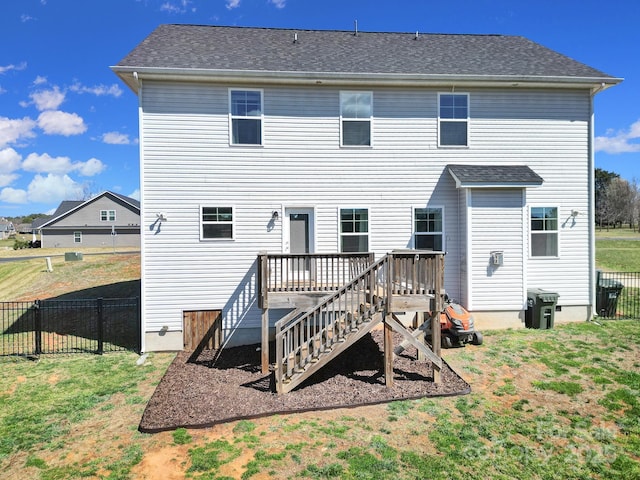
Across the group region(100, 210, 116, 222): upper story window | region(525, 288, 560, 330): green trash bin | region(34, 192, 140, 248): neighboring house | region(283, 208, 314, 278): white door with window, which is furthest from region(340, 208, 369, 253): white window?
region(100, 210, 116, 222): upper story window

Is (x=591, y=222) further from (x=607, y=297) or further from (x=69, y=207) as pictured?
(x=69, y=207)

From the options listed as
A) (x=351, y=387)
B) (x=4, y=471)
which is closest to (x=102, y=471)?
(x=4, y=471)

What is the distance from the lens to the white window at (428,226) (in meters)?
9.72

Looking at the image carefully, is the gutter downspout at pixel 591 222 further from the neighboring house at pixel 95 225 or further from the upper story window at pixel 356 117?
the neighboring house at pixel 95 225

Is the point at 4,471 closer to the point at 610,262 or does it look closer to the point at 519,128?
the point at 519,128

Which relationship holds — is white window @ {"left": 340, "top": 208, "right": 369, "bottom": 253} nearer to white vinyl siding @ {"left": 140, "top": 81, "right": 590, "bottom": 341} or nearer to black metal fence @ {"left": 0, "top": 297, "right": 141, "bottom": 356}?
white vinyl siding @ {"left": 140, "top": 81, "right": 590, "bottom": 341}

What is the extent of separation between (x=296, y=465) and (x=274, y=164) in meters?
7.03

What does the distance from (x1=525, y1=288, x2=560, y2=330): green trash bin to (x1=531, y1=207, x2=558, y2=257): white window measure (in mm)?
1202

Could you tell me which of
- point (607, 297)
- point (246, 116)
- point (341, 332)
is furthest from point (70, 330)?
point (607, 297)

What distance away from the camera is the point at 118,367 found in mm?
7961

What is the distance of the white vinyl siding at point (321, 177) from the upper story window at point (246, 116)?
182mm

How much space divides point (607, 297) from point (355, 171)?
866 cm

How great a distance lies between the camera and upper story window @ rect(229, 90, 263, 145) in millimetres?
9258

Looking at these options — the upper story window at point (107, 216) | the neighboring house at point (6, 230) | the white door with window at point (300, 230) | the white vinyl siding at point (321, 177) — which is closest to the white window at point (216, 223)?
the white vinyl siding at point (321, 177)
